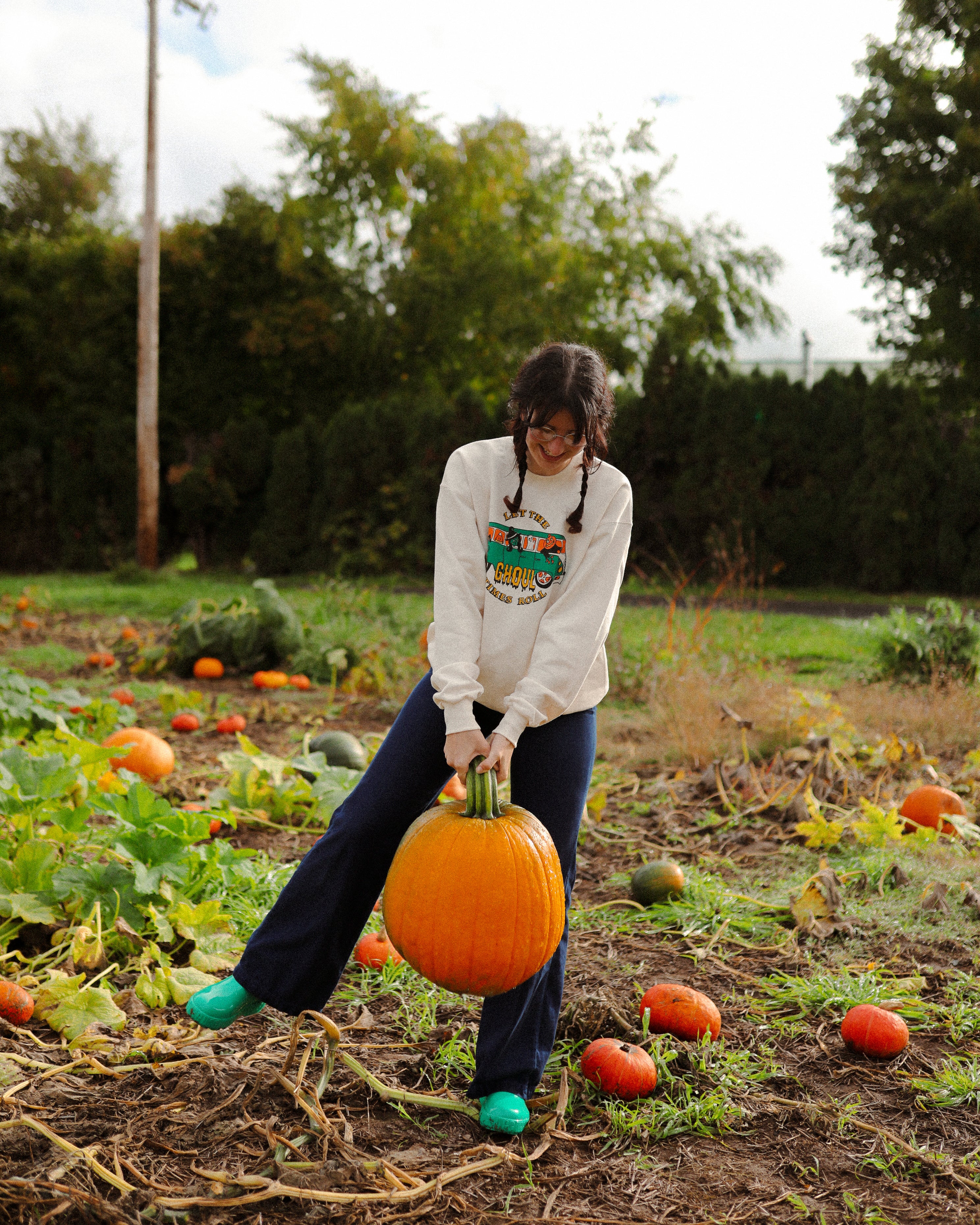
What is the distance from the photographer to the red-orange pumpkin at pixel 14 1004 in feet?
6.82

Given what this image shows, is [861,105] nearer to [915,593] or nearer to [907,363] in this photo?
[907,363]

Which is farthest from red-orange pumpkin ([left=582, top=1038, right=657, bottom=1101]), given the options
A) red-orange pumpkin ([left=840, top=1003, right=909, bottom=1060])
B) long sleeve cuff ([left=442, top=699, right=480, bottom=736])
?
long sleeve cuff ([left=442, top=699, right=480, bottom=736])

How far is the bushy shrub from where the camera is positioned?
5.77 m

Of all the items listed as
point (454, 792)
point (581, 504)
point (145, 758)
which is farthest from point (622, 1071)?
point (145, 758)

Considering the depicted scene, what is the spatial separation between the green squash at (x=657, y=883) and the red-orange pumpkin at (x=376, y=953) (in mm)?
830

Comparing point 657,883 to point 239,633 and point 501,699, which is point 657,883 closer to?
point 501,699

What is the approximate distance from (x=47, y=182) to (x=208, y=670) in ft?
80.7

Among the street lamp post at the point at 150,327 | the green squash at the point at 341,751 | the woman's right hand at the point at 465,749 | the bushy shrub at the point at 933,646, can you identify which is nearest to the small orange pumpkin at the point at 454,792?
the green squash at the point at 341,751

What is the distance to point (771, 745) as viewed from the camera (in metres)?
4.50

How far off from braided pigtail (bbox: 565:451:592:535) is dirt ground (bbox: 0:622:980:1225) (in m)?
1.07

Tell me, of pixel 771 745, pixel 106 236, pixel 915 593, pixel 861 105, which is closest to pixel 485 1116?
pixel 771 745

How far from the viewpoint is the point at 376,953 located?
8.17ft

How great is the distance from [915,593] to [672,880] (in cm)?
1056

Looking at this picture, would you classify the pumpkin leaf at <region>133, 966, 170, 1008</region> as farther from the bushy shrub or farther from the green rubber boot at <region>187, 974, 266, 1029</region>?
the bushy shrub
